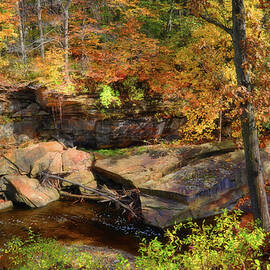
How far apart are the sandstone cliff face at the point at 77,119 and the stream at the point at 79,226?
513 centimetres

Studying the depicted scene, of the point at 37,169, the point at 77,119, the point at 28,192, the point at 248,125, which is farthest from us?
the point at 77,119

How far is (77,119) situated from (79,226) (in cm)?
761

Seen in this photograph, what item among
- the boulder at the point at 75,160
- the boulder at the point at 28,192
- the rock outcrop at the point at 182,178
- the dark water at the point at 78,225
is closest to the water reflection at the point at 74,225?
the dark water at the point at 78,225

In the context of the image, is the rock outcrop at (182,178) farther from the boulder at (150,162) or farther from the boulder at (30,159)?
the boulder at (30,159)

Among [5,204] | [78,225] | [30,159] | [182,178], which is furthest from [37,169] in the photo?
[182,178]

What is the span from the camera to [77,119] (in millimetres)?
15445

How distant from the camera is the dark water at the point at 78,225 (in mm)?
9047

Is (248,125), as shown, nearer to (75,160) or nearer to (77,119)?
(75,160)

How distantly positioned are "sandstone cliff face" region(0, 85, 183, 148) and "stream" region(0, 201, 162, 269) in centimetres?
513

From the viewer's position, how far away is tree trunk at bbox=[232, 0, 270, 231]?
19.6ft

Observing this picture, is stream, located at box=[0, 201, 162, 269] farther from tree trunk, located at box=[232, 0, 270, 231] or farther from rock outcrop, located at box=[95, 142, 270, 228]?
tree trunk, located at box=[232, 0, 270, 231]

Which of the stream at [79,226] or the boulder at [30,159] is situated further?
the boulder at [30,159]

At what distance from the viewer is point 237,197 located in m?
10.3

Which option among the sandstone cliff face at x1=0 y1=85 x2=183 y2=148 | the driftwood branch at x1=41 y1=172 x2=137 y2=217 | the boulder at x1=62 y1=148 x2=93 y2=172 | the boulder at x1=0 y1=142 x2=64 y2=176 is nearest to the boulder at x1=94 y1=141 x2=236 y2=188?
the boulder at x1=62 y1=148 x2=93 y2=172
